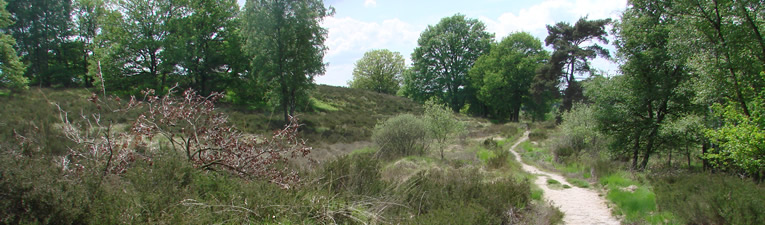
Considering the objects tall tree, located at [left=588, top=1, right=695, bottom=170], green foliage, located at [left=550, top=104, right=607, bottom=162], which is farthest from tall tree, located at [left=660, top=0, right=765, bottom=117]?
green foliage, located at [left=550, top=104, right=607, bottom=162]

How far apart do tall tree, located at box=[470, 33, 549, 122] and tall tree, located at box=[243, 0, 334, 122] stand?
23074 millimetres

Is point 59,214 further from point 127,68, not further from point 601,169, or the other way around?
point 127,68

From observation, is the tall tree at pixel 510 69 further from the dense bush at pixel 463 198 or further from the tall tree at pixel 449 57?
the dense bush at pixel 463 198

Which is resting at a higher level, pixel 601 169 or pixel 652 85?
pixel 652 85

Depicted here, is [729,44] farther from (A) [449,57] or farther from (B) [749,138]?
(A) [449,57]

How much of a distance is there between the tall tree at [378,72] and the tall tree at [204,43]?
128 ft

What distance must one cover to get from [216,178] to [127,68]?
26965 millimetres

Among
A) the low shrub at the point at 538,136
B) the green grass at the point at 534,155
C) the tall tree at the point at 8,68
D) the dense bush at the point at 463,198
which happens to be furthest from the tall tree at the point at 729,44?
the tall tree at the point at 8,68

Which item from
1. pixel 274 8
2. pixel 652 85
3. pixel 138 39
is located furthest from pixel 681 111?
pixel 138 39

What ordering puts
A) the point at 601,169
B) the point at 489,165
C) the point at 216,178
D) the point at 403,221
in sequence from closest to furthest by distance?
1. the point at 216,178
2. the point at 403,221
3. the point at 601,169
4. the point at 489,165

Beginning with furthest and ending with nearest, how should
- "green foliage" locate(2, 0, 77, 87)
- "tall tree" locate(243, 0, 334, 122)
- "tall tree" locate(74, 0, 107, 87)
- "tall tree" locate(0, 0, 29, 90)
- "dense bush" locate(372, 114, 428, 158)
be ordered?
"tall tree" locate(74, 0, 107, 87), "green foliage" locate(2, 0, 77, 87), "tall tree" locate(243, 0, 334, 122), "tall tree" locate(0, 0, 29, 90), "dense bush" locate(372, 114, 428, 158)

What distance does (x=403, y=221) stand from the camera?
192 inches

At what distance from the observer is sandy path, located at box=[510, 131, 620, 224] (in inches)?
304

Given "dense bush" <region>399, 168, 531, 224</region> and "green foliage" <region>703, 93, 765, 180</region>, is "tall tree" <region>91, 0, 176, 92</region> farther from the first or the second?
Result: "green foliage" <region>703, 93, 765, 180</region>
